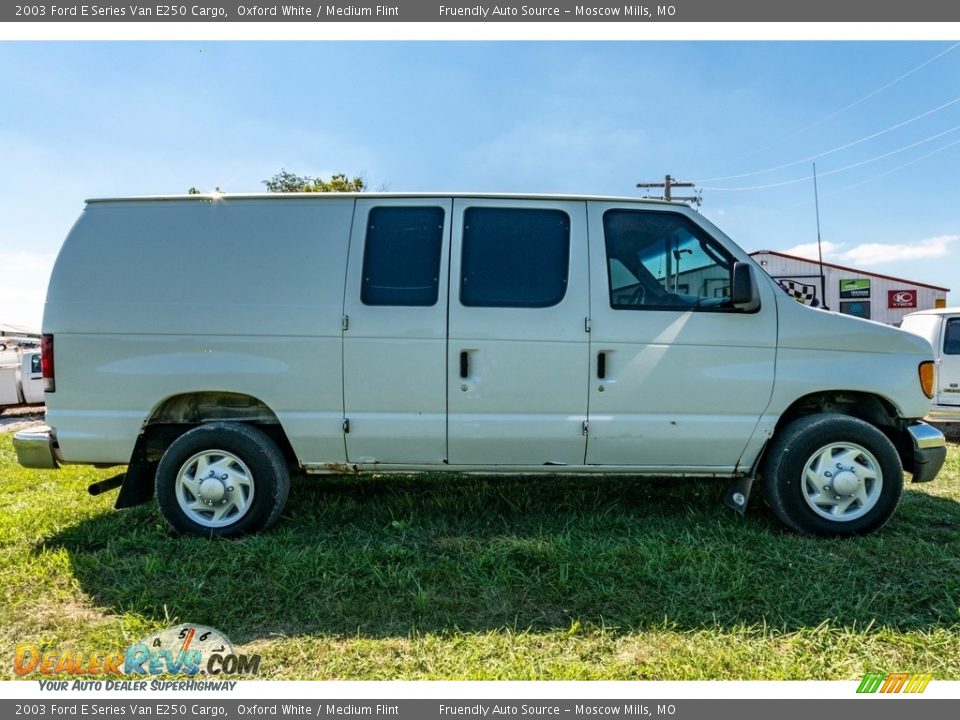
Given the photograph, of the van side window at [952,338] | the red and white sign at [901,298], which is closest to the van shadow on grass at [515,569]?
the van side window at [952,338]

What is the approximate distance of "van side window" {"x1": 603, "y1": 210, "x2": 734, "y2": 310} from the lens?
11.4 feet

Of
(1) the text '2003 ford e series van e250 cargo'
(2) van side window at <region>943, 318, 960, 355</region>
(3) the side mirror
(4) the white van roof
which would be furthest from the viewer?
(2) van side window at <region>943, 318, 960, 355</region>

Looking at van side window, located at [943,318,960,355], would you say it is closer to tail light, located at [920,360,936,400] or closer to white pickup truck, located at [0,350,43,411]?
tail light, located at [920,360,936,400]

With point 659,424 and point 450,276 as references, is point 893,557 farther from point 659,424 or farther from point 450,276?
point 450,276

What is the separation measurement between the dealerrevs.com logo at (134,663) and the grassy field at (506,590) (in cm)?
6

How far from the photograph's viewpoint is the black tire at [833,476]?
3439mm

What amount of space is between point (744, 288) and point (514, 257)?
1.45 metres

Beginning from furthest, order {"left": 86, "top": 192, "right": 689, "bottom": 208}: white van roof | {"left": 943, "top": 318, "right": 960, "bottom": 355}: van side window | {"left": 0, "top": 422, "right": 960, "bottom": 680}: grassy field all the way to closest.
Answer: {"left": 943, "top": 318, "right": 960, "bottom": 355}: van side window, {"left": 86, "top": 192, "right": 689, "bottom": 208}: white van roof, {"left": 0, "top": 422, "right": 960, "bottom": 680}: grassy field

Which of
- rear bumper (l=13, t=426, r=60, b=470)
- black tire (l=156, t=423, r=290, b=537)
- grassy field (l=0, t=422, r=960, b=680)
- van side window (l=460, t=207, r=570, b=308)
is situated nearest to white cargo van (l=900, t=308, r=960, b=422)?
grassy field (l=0, t=422, r=960, b=680)

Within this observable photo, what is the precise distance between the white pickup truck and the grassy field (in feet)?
31.3

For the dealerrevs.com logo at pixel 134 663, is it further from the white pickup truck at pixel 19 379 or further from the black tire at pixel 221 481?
the white pickup truck at pixel 19 379

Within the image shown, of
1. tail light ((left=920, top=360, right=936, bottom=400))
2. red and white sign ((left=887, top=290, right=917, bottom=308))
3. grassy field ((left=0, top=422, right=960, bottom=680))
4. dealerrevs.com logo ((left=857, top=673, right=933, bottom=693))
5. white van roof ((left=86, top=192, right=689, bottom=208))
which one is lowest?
→ dealerrevs.com logo ((left=857, top=673, right=933, bottom=693))

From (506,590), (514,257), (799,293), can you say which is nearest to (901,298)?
(799,293)

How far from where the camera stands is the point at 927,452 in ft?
11.5
